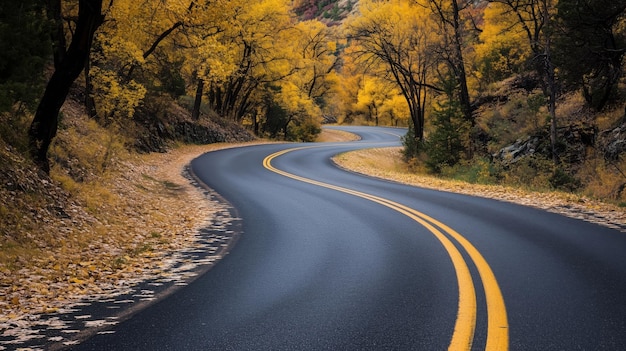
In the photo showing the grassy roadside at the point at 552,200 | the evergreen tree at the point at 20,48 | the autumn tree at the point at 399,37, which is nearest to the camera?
the evergreen tree at the point at 20,48

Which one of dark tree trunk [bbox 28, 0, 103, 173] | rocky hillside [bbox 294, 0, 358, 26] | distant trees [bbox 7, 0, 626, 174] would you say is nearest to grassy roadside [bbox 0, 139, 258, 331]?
dark tree trunk [bbox 28, 0, 103, 173]

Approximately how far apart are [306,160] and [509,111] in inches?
419

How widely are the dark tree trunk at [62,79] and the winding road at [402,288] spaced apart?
431 centimetres

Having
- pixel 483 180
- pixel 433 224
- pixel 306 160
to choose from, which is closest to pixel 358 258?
pixel 433 224

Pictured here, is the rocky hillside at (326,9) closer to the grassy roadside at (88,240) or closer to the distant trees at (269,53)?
the distant trees at (269,53)

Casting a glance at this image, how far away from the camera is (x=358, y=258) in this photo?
22.2ft

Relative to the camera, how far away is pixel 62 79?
9164 millimetres

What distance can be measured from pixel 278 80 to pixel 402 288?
36058mm

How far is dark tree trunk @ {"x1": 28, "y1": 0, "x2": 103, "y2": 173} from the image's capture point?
8672 millimetres

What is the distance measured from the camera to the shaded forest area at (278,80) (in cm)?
945

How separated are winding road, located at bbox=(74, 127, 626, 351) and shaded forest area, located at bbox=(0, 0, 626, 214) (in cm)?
518

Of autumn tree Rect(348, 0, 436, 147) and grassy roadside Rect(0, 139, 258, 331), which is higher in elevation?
autumn tree Rect(348, 0, 436, 147)

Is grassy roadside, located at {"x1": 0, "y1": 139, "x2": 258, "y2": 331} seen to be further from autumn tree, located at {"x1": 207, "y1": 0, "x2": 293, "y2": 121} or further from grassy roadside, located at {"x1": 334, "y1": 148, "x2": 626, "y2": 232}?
autumn tree, located at {"x1": 207, "y1": 0, "x2": 293, "y2": 121}

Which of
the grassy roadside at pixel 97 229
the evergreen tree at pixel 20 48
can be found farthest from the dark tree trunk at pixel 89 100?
the evergreen tree at pixel 20 48
